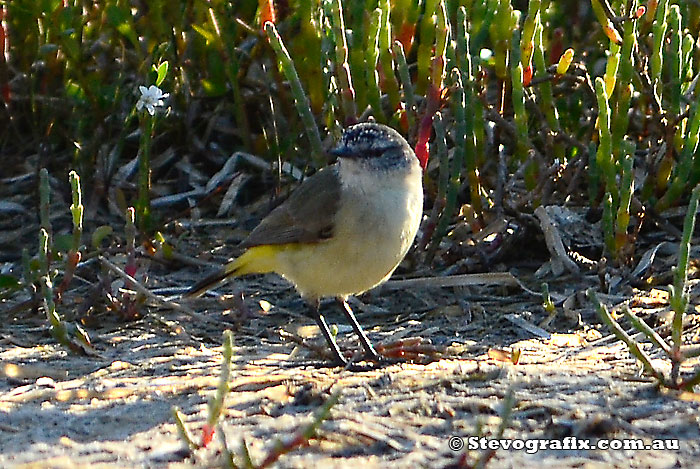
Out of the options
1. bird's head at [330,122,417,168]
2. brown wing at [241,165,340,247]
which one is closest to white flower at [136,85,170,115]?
brown wing at [241,165,340,247]

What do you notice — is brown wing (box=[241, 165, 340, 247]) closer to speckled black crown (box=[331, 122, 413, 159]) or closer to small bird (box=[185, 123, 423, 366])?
small bird (box=[185, 123, 423, 366])

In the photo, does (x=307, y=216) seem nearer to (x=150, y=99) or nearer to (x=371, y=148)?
(x=371, y=148)

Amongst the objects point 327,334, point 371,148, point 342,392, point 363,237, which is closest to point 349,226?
point 363,237

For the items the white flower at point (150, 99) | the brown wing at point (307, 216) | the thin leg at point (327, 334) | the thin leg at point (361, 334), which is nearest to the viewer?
the thin leg at point (327, 334)

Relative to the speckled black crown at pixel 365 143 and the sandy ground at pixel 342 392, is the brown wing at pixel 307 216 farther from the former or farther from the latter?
the sandy ground at pixel 342 392

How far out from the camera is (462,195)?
6.55 metres

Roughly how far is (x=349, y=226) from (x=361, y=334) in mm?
501

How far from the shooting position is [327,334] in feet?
16.9

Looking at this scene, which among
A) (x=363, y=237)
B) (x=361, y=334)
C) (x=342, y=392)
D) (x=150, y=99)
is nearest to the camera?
(x=342, y=392)

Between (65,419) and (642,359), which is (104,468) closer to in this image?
(65,419)

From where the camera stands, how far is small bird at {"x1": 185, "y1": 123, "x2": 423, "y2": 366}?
488 cm

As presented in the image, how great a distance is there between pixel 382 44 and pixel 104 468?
2.90 meters

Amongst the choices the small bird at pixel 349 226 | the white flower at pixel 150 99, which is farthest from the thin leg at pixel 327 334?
the white flower at pixel 150 99

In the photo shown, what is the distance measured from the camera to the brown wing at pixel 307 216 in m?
5.06
